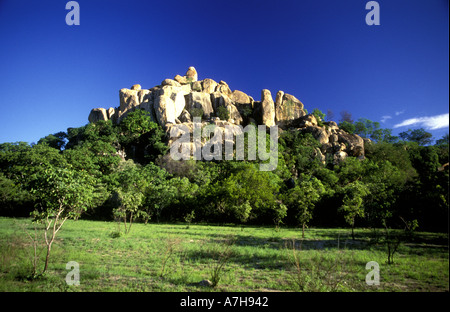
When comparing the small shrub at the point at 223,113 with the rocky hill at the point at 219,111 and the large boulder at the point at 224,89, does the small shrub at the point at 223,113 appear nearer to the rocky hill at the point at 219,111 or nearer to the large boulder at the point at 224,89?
the rocky hill at the point at 219,111

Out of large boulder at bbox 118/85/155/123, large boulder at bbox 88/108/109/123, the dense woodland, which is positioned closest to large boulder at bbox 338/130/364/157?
the dense woodland

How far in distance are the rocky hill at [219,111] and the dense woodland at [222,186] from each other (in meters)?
5.26

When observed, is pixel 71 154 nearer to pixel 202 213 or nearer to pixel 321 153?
pixel 202 213

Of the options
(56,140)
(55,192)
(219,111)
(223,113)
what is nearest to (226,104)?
(219,111)

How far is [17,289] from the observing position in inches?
224

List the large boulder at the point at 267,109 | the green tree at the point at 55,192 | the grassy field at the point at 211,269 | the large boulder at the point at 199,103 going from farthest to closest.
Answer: the large boulder at the point at 199,103, the large boulder at the point at 267,109, the green tree at the point at 55,192, the grassy field at the point at 211,269

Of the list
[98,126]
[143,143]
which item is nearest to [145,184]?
[143,143]

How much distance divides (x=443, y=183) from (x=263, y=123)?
164ft

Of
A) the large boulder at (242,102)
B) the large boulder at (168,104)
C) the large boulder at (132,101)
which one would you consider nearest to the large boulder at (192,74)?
the large boulder at (242,102)

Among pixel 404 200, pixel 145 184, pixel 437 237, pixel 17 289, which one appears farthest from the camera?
pixel 145 184

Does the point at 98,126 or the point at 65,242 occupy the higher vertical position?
the point at 98,126

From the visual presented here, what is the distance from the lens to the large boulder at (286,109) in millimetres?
60422

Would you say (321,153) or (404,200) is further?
(321,153)

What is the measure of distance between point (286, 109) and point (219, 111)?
18747 mm
